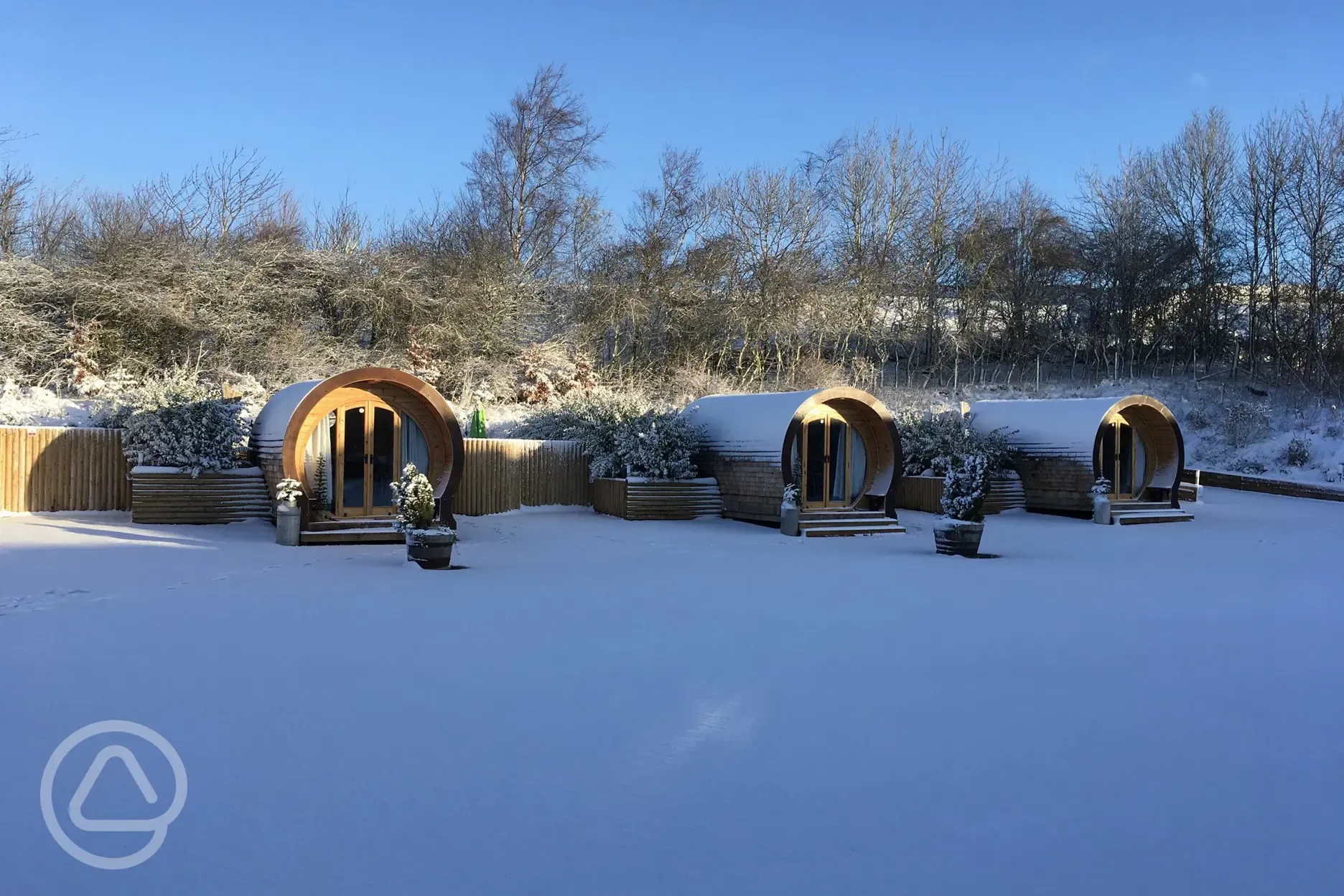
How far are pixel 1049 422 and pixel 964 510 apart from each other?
27.1 feet

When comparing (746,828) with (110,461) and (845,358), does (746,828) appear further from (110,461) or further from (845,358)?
(845,358)

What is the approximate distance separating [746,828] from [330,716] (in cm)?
223

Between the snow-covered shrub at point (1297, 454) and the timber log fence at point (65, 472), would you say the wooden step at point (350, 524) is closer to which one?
the timber log fence at point (65, 472)

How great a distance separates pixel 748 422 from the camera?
15562 millimetres

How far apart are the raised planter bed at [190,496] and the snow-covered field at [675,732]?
11.8ft

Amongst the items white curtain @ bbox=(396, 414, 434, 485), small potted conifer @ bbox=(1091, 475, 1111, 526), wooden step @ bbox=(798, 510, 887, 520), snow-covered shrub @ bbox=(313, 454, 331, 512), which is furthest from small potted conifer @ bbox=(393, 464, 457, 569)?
small potted conifer @ bbox=(1091, 475, 1111, 526)

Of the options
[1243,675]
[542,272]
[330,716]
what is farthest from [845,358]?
[330,716]

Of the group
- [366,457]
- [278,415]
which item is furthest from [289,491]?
[278,415]

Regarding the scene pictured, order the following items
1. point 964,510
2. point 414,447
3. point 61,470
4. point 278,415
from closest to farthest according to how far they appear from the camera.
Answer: point 964,510 → point 278,415 → point 61,470 → point 414,447

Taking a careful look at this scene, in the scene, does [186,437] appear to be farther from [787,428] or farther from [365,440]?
[787,428]

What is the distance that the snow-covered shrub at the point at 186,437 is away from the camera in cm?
1257

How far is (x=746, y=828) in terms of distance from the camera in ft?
11.2

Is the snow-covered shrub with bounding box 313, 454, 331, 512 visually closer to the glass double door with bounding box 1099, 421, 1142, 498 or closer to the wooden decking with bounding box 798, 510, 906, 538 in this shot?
the wooden decking with bounding box 798, 510, 906, 538

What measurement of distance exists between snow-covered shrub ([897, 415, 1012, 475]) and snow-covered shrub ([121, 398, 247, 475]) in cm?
1181
